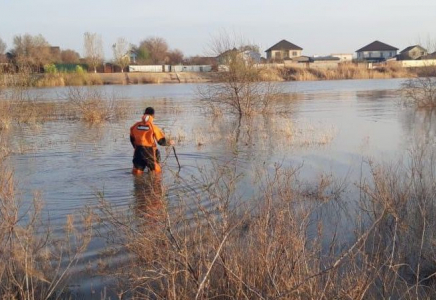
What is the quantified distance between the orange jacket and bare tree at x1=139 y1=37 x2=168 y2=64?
3426 inches

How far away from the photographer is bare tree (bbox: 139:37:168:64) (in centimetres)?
9919

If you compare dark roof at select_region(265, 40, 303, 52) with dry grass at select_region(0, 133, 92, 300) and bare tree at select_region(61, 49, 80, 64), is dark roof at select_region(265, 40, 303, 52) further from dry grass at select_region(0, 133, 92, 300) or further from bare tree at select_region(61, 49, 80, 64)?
dry grass at select_region(0, 133, 92, 300)

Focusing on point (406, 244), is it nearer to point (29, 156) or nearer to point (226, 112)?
point (29, 156)

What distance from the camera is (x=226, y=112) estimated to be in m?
27.7

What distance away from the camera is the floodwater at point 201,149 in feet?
35.5

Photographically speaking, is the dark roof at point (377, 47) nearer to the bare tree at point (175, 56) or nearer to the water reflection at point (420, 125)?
the bare tree at point (175, 56)

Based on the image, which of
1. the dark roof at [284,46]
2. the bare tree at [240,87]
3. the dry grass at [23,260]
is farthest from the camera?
the dark roof at [284,46]

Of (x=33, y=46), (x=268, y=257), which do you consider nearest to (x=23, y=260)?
(x=268, y=257)

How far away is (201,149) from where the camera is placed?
16219mm

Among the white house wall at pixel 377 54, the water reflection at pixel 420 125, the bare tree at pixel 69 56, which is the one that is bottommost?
the water reflection at pixel 420 125

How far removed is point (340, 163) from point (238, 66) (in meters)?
13.3

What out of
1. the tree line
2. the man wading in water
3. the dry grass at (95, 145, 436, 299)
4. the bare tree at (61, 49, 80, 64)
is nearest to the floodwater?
the man wading in water

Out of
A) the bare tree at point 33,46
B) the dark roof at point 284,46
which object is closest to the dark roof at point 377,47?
the dark roof at point 284,46

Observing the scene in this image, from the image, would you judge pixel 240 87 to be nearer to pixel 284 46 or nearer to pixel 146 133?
pixel 146 133
